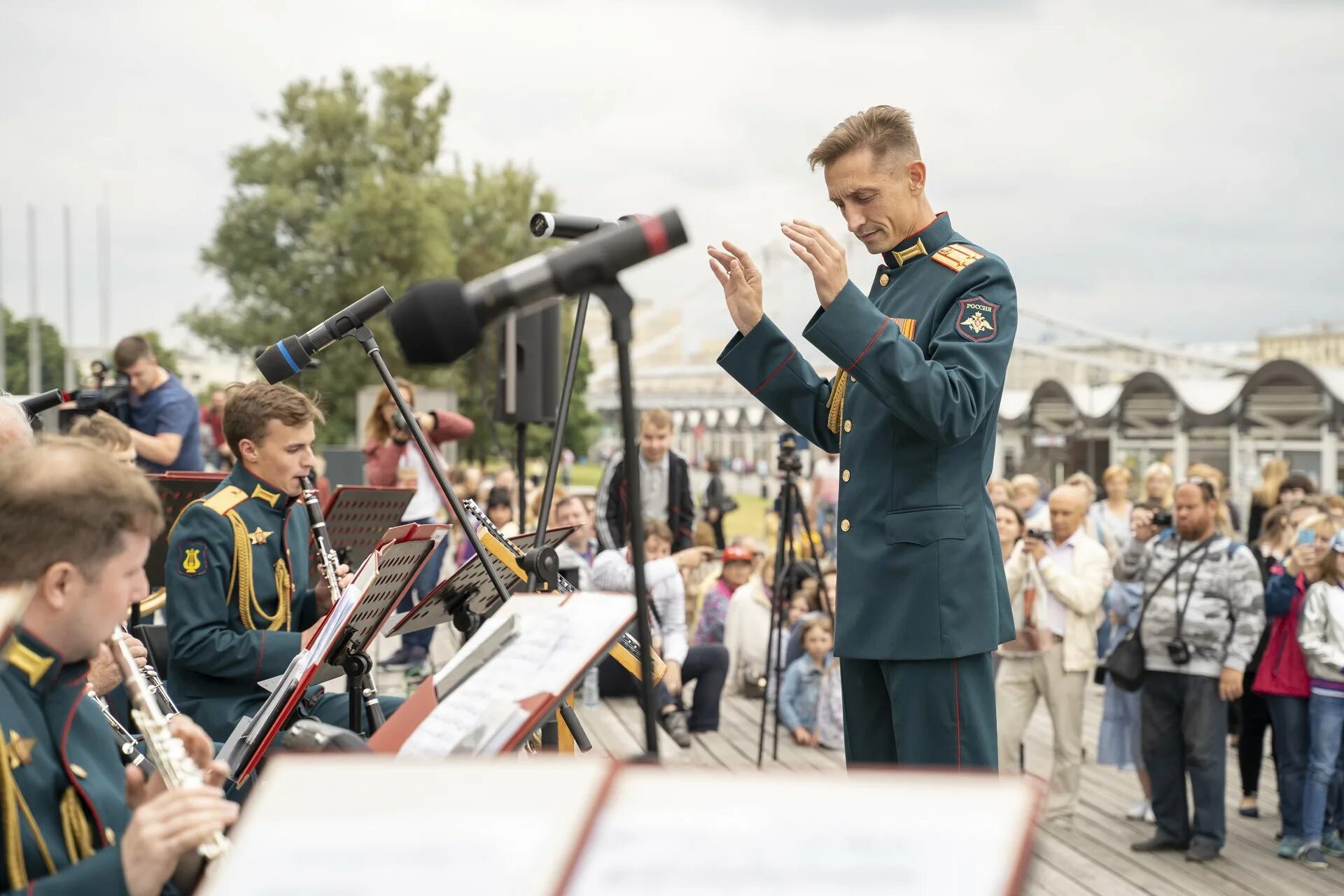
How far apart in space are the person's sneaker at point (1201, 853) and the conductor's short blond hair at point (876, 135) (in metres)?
4.18

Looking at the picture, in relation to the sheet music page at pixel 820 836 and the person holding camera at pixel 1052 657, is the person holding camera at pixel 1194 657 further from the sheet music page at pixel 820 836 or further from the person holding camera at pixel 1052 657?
the sheet music page at pixel 820 836

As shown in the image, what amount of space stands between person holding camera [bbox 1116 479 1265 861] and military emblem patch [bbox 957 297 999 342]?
3.75 meters

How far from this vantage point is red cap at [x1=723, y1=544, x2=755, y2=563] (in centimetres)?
903

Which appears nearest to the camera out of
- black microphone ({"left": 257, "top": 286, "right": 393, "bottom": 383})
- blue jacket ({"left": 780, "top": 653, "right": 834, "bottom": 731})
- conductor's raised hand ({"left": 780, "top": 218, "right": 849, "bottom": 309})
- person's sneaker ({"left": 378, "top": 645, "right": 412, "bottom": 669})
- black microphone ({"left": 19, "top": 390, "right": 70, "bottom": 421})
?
conductor's raised hand ({"left": 780, "top": 218, "right": 849, "bottom": 309})

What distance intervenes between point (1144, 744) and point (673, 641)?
265 cm

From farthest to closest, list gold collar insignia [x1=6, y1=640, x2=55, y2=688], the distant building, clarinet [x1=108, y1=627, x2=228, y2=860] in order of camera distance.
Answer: the distant building
clarinet [x1=108, y1=627, x2=228, y2=860]
gold collar insignia [x1=6, y1=640, x2=55, y2=688]

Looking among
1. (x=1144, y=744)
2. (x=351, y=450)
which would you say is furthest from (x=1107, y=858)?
(x=351, y=450)

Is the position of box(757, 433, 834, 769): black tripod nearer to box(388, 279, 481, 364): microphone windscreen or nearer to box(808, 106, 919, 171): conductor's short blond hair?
box(808, 106, 919, 171): conductor's short blond hair

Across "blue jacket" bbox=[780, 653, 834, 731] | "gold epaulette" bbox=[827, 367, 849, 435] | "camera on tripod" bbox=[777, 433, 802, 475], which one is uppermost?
"gold epaulette" bbox=[827, 367, 849, 435]

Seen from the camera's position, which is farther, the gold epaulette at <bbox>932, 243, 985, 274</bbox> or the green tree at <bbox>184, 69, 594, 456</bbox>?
the green tree at <bbox>184, 69, 594, 456</bbox>

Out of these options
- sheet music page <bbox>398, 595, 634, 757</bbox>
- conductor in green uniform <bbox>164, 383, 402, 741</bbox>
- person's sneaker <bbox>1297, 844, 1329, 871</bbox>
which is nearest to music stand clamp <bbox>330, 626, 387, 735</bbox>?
conductor in green uniform <bbox>164, 383, 402, 741</bbox>

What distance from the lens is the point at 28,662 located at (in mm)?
1707

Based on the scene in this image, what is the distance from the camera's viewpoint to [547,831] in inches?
47.1

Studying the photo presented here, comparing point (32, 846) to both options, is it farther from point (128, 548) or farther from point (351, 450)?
point (351, 450)
